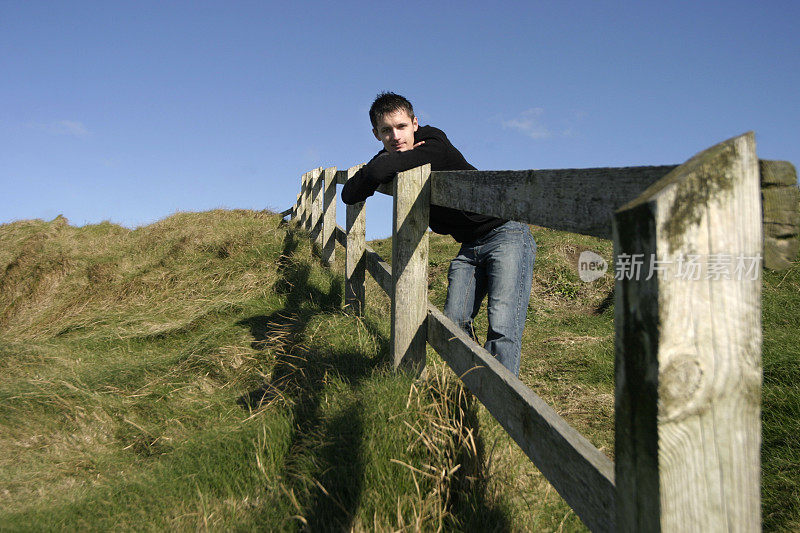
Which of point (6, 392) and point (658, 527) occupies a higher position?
point (658, 527)

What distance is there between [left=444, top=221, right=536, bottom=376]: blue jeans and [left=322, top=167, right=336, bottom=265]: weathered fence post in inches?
154

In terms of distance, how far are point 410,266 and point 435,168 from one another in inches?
28.8

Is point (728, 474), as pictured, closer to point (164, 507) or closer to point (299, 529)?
point (299, 529)

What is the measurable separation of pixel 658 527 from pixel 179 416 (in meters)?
3.06

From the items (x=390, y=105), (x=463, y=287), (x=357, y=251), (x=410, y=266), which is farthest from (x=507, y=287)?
(x=357, y=251)

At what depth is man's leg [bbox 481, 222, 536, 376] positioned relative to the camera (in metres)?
3.36

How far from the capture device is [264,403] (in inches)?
138

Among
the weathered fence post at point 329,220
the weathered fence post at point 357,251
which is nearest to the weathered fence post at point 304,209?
the weathered fence post at point 329,220

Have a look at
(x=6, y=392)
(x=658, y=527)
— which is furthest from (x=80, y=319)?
(x=658, y=527)

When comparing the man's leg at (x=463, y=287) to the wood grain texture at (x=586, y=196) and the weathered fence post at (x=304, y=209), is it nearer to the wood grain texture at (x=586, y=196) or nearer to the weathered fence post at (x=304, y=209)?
the wood grain texture at (x=586, y=196)

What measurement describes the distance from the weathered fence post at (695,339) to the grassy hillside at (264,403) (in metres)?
1.25

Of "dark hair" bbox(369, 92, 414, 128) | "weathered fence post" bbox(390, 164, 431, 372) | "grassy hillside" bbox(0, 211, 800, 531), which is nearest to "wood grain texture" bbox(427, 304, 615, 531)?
"grassy hillside" bbox(0, 211, 800, 531)

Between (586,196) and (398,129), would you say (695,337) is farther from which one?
(398,129)

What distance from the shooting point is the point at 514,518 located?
2.37 metres
